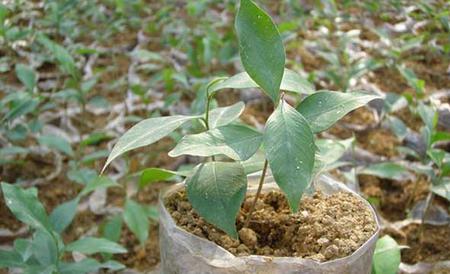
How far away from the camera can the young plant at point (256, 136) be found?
1.99ft

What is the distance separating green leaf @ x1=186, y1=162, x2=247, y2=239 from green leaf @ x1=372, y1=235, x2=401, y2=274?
1.03 feet

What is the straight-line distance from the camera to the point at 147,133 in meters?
0.69

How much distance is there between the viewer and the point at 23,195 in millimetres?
929

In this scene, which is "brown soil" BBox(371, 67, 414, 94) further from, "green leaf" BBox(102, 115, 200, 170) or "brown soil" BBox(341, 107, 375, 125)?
"green leaf" BBox(102, 115, 200, 170)

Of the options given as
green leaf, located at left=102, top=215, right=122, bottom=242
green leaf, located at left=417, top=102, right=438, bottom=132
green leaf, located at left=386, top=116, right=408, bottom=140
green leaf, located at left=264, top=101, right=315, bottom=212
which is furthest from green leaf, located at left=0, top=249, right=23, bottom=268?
green leaf, located at left=386, top=116, right=408, bottom=140

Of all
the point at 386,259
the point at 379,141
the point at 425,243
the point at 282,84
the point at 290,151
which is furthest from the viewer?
the point at 379,141

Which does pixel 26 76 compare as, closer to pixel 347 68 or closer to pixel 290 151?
pixel 347 68

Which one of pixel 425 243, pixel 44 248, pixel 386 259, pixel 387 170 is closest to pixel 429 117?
pixel 387 170

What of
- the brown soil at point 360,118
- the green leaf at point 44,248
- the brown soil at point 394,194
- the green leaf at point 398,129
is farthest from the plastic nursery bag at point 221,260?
the brown soil at point 360,118

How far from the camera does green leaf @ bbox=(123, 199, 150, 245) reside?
107 cm

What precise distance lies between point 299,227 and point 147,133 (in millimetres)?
227

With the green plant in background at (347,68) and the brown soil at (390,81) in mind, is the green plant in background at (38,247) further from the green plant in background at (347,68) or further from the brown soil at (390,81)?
the brown soil at (390,81)

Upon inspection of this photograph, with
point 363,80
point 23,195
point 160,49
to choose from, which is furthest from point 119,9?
point 23,195

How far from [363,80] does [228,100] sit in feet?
1.39
